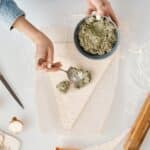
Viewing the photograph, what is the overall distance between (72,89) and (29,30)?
0.44 ft

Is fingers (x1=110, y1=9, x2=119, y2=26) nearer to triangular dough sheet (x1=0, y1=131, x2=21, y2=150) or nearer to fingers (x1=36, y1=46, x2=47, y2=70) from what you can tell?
fingers (x1=36, y1=46, x2=47, y2=70)

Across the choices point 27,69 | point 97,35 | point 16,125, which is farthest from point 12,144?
point 97,35

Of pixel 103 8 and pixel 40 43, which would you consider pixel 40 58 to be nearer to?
pixel 40 43

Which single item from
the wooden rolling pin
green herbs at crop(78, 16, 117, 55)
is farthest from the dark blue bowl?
the wooden rolling pin

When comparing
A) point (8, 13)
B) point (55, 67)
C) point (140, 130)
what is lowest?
point (140, 130)

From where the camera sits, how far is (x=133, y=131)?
86cm

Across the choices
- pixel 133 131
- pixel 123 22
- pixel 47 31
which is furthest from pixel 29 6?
pixel 133 131

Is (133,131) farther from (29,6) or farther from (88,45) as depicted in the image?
(29,6)

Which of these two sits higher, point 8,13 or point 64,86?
point 8,13

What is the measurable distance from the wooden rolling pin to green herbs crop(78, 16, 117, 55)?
0.12 metres

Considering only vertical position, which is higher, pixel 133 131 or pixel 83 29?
pixel 83 29

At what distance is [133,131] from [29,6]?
31cm

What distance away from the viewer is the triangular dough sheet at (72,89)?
0.91 metres

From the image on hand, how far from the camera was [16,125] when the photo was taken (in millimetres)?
910
